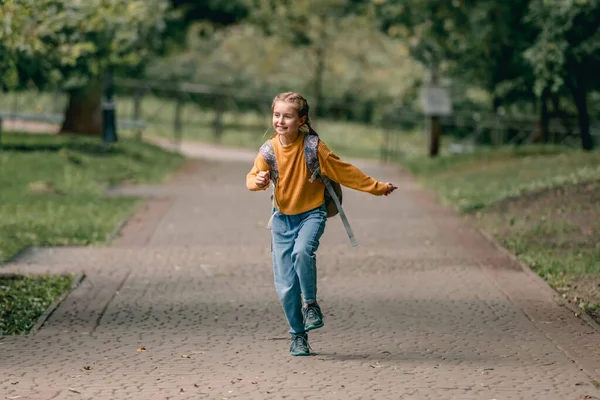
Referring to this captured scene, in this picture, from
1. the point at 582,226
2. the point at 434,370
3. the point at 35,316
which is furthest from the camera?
the point at 582,226

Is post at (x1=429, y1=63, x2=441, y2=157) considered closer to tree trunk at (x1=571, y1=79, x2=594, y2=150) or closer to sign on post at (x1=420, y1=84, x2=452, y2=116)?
sign on post at (x1=420, y1=84, x2=452, y2=116)

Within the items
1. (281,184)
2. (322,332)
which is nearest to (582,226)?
(322,332)

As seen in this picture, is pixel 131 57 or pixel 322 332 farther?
pixel 131 57

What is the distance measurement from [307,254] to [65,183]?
1159 cm

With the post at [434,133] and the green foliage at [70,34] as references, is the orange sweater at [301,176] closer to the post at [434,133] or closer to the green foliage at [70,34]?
the green foliage at [70,34]

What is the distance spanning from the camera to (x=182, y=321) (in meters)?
8.71

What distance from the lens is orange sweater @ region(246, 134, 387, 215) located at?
743 centimetres

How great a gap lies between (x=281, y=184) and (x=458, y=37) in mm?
18614

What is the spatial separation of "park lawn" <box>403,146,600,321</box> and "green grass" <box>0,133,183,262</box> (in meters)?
4.47

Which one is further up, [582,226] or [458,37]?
[458,37]

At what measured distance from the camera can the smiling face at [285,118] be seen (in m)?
7.33

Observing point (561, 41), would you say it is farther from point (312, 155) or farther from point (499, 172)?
point (312, 155)

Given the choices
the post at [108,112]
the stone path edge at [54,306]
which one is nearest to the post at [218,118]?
the post at [108,112]

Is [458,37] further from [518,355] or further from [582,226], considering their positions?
[518,355]
